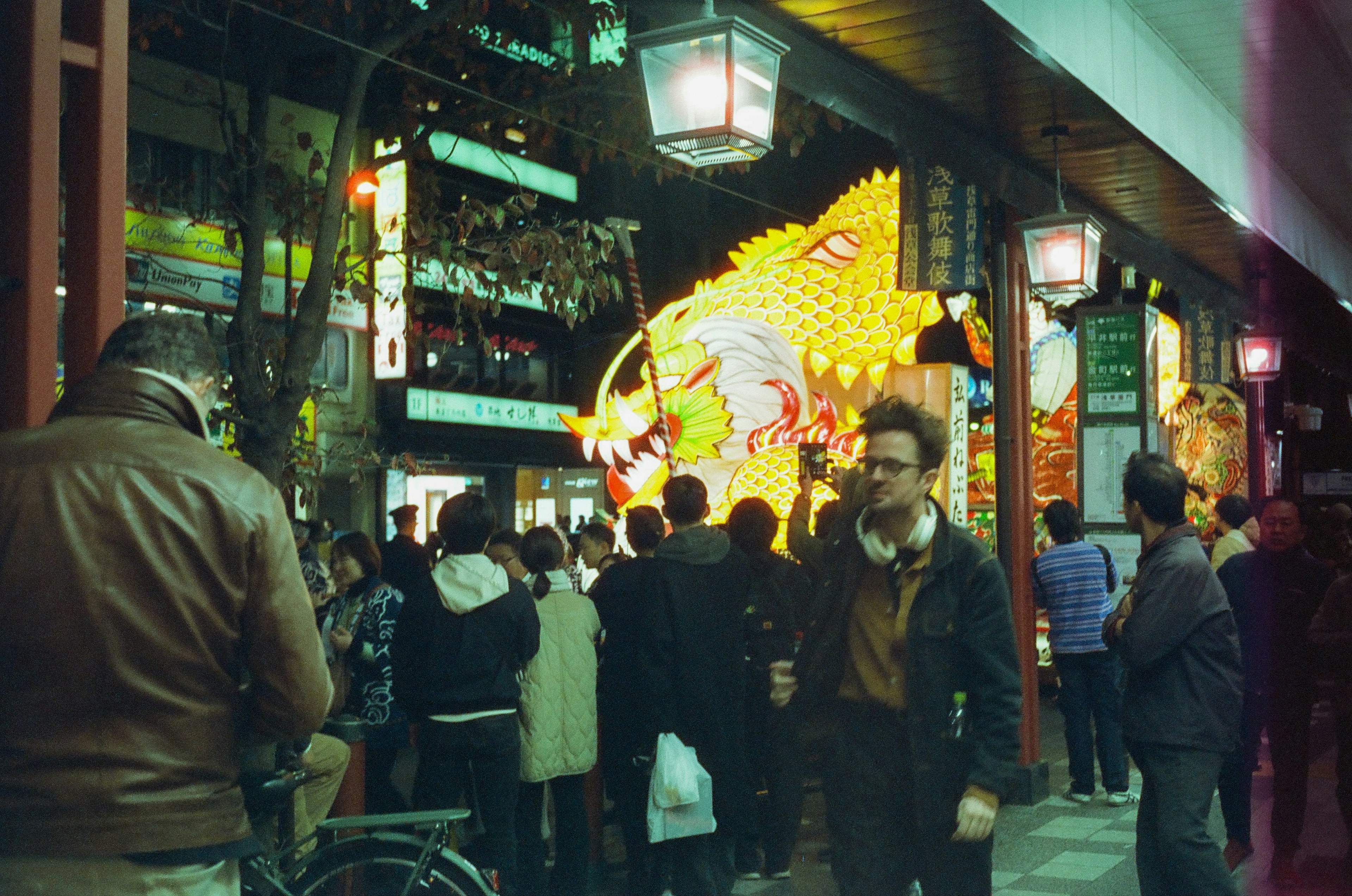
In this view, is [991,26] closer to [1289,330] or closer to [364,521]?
[1289,330]

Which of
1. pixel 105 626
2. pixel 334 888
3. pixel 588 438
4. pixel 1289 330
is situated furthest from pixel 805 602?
pixel 1289 330

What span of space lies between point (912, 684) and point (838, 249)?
919 cm

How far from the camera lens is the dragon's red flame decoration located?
41.9 feet

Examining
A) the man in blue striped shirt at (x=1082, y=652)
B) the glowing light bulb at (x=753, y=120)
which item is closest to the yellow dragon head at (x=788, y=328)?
the man in blue striped shirt at (x=1082, y=652)

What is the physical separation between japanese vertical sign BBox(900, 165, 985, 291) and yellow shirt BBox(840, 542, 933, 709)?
5349 millimetres

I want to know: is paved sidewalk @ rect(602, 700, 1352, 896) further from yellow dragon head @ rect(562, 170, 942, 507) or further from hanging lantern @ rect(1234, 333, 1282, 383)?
hanging lantern @ rect(1234, 333, 1282, 383)

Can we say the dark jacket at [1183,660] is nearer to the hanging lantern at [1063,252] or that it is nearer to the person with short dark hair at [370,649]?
the person with short dark hair at [370,649]

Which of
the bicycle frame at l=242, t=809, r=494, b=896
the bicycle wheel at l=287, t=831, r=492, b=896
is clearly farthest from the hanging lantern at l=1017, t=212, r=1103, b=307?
the bicycle wheel at l=287, t=831, r=492, b=896

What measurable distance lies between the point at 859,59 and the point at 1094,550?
449 cm

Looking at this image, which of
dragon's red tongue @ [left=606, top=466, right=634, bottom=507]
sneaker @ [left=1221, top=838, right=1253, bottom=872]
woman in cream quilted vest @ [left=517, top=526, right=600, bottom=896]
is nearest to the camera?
woman in cream quilted vest @ [left=517, top=526, right=600, bottom=896]

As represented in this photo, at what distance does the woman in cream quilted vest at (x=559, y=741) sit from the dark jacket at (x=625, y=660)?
0.14m

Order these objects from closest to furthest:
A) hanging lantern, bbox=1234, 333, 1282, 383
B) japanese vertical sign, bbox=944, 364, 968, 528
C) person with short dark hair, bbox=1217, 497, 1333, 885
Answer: person with short dark hair, bbox=1217, 497, 1333, 885
japanese vertical sign, bbox=944, 364, 968, 528
hanging lantern, bbox=1234, 333, 1282, 383

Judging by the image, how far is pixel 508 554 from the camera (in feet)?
25.7

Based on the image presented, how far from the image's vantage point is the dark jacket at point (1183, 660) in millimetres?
5012
